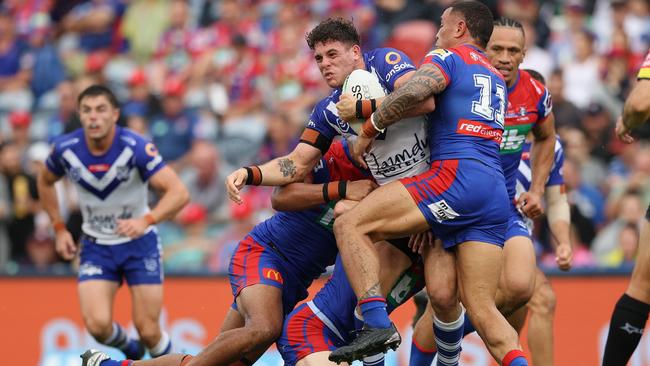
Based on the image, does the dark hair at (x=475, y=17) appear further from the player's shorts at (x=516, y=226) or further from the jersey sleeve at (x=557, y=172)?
the jersey sleeve at (x=557, y=172)

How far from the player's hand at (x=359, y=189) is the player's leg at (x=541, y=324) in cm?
216

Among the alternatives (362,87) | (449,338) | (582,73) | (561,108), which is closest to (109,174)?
(362,87)

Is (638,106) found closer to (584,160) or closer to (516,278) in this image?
(516,278)

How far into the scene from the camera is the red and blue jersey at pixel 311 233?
27.7ft

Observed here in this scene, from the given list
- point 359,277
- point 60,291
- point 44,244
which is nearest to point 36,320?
point 60,291

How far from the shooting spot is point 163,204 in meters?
10.3

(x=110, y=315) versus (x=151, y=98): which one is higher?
(x=151, y=98)

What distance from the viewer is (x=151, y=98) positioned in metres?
15.6

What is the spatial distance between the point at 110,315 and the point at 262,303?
Result: 2.50 metres

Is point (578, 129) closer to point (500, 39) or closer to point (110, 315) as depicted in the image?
point (500, 39)

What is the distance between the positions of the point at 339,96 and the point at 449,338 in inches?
70.5

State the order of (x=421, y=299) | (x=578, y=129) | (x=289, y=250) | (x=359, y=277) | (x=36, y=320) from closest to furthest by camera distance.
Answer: (x=359, y=277)
(x=289, y=250)
(x=421, y=299)
(x=36, y=320)
(x=578, y=129)

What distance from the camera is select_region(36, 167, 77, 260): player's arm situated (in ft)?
34.4

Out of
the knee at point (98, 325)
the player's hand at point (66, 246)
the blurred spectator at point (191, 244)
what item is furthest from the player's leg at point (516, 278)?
the blurred spectator at point (191, 244)
